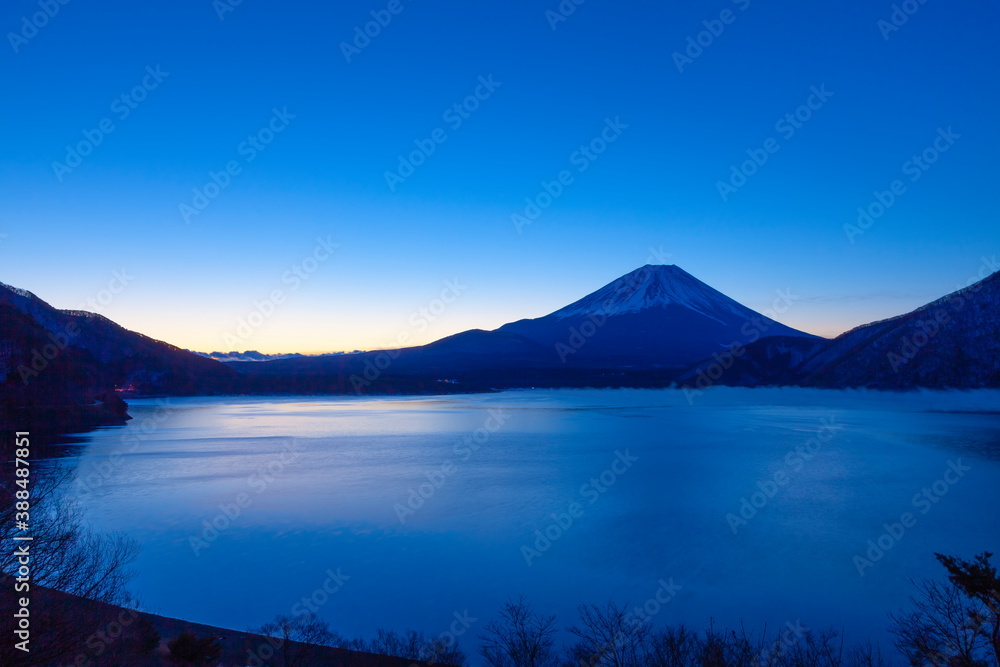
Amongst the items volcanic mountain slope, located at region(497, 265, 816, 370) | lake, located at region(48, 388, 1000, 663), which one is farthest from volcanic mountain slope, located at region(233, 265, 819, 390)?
lake, located at region(48, 388, 1000, 663)

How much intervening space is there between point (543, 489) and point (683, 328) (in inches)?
4301

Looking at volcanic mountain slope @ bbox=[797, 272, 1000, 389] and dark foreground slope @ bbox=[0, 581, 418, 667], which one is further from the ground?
volcanic mountain slope @ bbox=[797, 272, 1000, 389]

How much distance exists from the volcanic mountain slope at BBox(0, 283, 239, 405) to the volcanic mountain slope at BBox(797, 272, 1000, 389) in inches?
2708

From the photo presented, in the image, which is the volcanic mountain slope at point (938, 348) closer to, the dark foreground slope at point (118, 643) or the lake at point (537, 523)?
the lake at point (537, 523)

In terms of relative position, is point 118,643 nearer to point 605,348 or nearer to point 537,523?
point 537,523

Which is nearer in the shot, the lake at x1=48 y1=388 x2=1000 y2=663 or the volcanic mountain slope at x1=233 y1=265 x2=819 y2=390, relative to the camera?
the lake at x1=48 y1=388 x2=1000 y2=663

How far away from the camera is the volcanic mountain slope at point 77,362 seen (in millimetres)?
26609

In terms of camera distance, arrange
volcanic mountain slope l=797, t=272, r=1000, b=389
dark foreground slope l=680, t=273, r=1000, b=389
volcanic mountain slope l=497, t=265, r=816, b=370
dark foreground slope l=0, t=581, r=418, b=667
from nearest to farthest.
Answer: dark foreground slope l=0, t=581, r=418, b=667, volcanic mountain slope l=797, t=272, r=1000, b=389, dark foreground slope l=680, t=273, r=1000, b=389, volcanic mountain slope l=497, t=265, r=816, b=370

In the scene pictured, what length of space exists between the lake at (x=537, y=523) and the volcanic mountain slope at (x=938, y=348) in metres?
30.8

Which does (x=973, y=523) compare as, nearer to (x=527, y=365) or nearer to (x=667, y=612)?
(x=667, y=612)

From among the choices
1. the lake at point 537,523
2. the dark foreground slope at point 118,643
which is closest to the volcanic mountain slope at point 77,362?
the lake at point 537,523

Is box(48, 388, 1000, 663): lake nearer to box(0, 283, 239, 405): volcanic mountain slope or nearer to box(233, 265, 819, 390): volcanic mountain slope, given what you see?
box(0, 283, 239, 405): volcanic mountain slope

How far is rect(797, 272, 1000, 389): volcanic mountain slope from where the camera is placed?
2047 inches

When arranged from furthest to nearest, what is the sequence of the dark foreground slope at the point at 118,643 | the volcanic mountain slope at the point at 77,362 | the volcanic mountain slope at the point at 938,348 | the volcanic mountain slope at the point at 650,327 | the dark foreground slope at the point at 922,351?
1. the volcanic mountain slope at the point at 650,327
2. the dark foreground slope at the point at 922,351
3. the volcanic mountain slope at the point at 938,348
4. the volcanic mountain slope at the point at 77,362
5. the dark foreground slope at the point at 118,643
